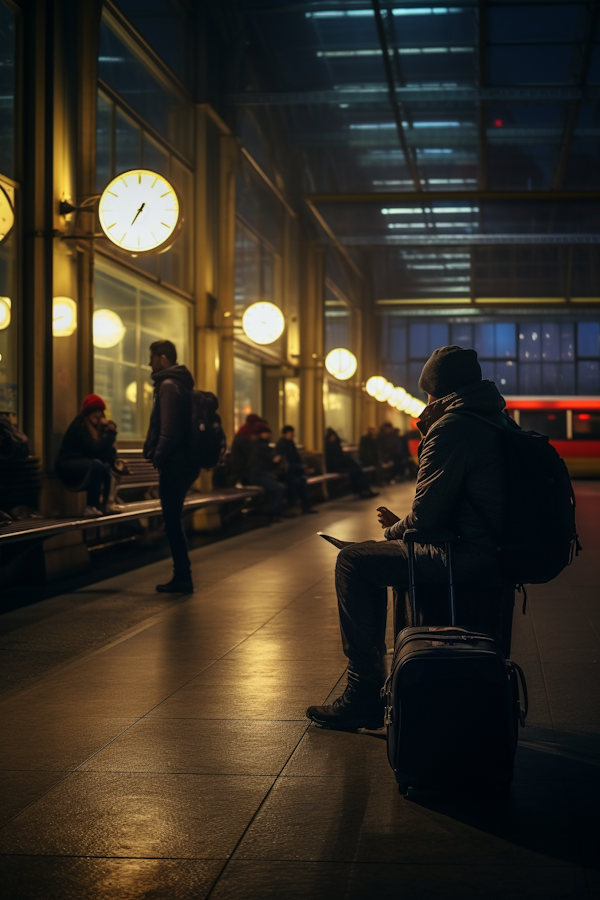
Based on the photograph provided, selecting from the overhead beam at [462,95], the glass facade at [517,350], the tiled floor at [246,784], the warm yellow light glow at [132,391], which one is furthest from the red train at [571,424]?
the tiled floor at [246,784]

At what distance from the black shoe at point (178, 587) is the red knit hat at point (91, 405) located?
2.14 metres

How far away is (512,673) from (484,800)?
1.42ft

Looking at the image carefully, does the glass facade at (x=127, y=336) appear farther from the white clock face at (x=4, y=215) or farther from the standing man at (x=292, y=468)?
the white clock face at (x=4, y=215)

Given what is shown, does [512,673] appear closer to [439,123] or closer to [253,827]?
[253,827]

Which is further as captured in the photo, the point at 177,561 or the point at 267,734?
the point at 177,561

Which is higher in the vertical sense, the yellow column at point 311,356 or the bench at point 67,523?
the yellow column at point 311,356

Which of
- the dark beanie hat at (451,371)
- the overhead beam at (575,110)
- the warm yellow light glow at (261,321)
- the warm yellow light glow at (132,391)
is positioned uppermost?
the overhead beam at (575,110)

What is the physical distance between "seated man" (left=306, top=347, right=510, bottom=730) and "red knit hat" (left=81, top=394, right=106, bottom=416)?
586cm

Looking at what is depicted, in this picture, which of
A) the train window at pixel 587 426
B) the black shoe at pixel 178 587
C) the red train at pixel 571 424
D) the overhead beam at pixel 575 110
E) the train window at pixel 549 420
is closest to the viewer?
the black shoe at pixel 178 587

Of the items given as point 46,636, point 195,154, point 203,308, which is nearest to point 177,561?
point 46,636

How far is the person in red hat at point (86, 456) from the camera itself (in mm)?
9727

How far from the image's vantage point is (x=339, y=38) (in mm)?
18203

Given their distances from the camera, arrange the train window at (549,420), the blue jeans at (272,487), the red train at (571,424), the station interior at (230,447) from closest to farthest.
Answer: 1. the station interior at (230,447)
2. the blue jeans at (272,487)
3. the red train at (571,424)
4. the train window at (549,420)

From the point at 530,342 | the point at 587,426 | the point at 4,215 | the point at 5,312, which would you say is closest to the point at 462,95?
the point at 5,312
